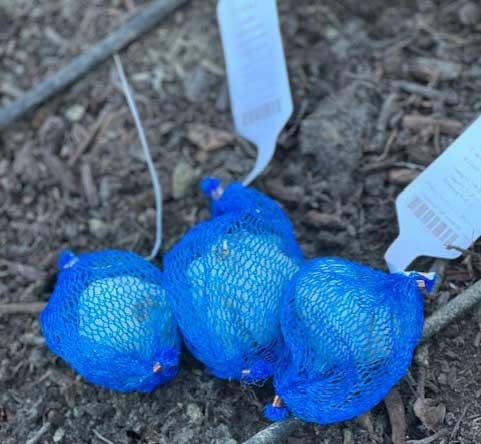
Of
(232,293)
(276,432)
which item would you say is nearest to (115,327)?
(232,293)

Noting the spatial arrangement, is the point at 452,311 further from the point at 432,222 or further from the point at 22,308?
the point at 22,308

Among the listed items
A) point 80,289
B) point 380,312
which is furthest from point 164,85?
point 380,312

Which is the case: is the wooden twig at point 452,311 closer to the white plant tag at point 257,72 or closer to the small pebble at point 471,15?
the white plant tag at point 257,72

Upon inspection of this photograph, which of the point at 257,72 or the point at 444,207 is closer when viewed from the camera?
the point at 444,207

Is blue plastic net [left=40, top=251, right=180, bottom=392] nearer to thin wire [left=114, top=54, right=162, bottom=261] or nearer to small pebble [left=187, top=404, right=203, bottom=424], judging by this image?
small pebble [left=187, top=404, right=203, bottom=424]

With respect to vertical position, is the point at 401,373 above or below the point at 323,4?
below

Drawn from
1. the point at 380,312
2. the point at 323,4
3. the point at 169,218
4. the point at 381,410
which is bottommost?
the point at 381,410

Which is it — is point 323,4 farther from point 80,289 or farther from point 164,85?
point 80,289
